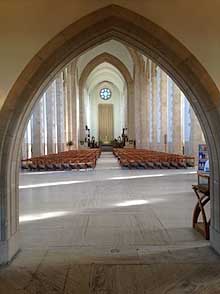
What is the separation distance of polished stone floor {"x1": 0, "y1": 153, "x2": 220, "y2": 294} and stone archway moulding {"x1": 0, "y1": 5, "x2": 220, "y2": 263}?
1.39ft

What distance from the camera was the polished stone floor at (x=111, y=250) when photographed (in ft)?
11.2

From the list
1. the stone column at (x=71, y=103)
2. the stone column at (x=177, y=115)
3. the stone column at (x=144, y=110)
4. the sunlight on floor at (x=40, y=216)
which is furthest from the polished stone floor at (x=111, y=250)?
the stone column at (x=71, y=103)

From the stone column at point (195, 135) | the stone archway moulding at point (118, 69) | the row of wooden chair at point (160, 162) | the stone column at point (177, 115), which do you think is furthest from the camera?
the stone archway moulding at point (118, 69)

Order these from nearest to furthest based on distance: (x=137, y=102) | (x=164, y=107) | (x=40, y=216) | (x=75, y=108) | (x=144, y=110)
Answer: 1. (x=40, y=216)
2. (x=164, y=107)
3. (x=144, y=110)
4. (x=137, y=102)
5. (x=75, y=108)

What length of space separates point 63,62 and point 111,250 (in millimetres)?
2440

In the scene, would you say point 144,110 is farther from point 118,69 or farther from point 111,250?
point 111,250

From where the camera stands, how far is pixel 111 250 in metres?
4.45

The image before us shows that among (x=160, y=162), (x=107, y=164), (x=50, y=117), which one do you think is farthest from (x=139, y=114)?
(x=160, y=162)

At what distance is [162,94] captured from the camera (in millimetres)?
25656

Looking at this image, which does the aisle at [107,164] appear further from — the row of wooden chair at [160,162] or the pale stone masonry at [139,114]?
the pale stone masonry at [139,114]

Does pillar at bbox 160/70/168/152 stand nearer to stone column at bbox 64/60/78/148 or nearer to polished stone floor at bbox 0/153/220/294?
stone column at bbox 64/60/78/148

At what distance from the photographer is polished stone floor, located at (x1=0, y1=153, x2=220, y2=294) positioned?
11.2 feet

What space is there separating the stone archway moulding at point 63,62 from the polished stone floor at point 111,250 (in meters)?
0.42

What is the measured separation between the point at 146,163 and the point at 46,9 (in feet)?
44.3
